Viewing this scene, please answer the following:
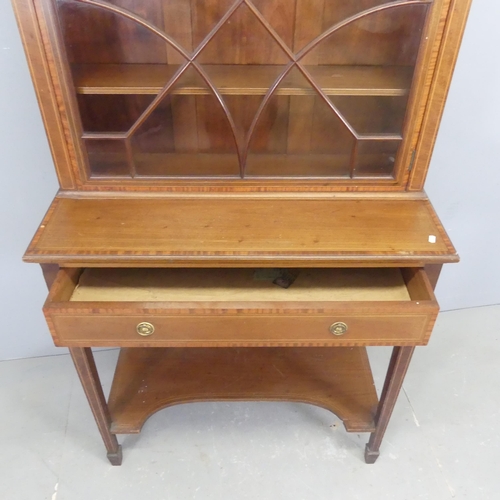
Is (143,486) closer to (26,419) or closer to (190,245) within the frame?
(26,419)

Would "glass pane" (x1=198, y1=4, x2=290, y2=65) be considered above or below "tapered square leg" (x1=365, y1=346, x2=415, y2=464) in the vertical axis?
above

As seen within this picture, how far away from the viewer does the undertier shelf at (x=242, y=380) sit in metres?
1.06

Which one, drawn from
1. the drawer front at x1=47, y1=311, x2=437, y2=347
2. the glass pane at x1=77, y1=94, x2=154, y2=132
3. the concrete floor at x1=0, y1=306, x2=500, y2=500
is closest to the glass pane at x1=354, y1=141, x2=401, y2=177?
the drawer front at x1=47, y1=311, x2=437, y2=347

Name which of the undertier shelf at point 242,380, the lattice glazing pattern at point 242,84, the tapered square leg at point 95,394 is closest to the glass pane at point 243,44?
the lattice glazing pattern at point 242,84

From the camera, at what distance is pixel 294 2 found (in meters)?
0.73

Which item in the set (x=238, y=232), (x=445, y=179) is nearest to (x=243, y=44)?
(x=238, y=232)

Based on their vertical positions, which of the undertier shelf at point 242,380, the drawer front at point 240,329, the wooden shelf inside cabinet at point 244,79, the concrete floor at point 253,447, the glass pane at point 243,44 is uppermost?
the glass pane at point 243,44

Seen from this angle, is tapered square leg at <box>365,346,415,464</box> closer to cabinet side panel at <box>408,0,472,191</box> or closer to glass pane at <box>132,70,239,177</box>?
cabinet side panel at <box>408,0,472,191</box>

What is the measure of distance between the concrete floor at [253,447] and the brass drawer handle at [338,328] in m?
0.46

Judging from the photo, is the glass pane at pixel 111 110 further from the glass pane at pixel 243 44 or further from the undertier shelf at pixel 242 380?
Answer: the undertier shelf at pixel 242 380

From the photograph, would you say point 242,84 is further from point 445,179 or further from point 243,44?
point 445,179

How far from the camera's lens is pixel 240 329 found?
79cm

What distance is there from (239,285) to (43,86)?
459 mm

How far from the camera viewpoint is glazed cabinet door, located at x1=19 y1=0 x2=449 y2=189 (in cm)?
73
